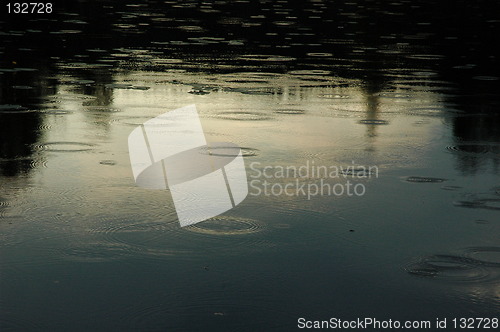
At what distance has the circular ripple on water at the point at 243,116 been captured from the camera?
36.3ft

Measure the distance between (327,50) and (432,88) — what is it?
227 inches

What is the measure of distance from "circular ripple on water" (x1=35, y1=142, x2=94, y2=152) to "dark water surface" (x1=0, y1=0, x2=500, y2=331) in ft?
0.10

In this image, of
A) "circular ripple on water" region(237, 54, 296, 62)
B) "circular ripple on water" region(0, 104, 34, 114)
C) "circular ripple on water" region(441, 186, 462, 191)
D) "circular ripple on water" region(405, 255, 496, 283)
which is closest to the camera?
"circular ripple on water" region(405, 255, 496, 283)

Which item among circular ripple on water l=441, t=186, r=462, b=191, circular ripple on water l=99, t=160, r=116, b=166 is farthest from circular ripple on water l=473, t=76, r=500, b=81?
circular ripple on water l=99, t=160, r=116, b=166

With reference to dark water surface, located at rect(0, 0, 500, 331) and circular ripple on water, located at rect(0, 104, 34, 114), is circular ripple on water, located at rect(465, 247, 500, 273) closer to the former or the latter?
dark water surface, located at rect(0, 0, 500, 331)

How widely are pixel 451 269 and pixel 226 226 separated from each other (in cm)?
166

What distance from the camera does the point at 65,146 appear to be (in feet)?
30.5

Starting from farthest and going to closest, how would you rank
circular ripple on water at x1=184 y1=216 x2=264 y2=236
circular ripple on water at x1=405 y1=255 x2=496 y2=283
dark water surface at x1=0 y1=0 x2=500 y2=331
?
circular ripple on water at x1=184 y1=216 x2=264 y2=236
circular ripple on water at x1=405 y1=255 x2=496 y2=283
dark water surface at x1=0 y1=0 x2=500 y2=331

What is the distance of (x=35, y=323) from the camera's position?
4863mm

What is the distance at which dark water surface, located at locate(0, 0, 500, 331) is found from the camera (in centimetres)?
523

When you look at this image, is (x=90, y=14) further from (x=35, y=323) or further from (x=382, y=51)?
(x=35, y=323)

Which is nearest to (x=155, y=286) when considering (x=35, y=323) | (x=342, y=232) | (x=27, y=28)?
(x=35, y=323)

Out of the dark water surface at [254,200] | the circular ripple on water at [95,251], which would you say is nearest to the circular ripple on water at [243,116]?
the dark water surface at [254,200]

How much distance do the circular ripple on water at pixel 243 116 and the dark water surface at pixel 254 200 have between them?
0.16 feet
